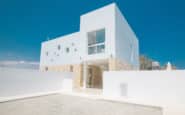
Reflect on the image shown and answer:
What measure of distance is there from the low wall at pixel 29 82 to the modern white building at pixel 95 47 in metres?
2.79

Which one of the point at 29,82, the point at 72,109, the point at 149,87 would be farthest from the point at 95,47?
the point at 72,109

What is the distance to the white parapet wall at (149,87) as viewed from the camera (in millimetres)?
6395

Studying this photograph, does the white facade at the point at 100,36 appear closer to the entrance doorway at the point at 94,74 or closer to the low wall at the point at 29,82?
the entrance doorway at the point at 94,74

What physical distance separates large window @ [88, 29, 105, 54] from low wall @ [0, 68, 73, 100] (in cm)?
395

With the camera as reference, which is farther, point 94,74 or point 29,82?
point 94,74

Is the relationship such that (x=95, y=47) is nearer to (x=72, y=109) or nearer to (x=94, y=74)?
(x=94, y=74)

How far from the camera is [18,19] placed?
15.6 metres

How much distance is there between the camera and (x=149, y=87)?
23.7ft

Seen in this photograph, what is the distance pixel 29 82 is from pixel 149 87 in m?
8.55

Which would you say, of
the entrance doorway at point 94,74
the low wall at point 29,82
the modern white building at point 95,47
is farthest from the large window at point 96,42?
the low wall at point 29,82

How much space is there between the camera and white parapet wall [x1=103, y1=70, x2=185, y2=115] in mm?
6395

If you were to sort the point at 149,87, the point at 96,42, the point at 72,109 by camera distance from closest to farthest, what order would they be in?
the point at 72,109 → the point at 149,87 → the point at 96,42

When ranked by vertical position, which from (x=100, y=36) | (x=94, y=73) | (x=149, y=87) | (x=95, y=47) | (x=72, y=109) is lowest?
(x=72, y=109)

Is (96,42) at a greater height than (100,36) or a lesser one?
lesser
